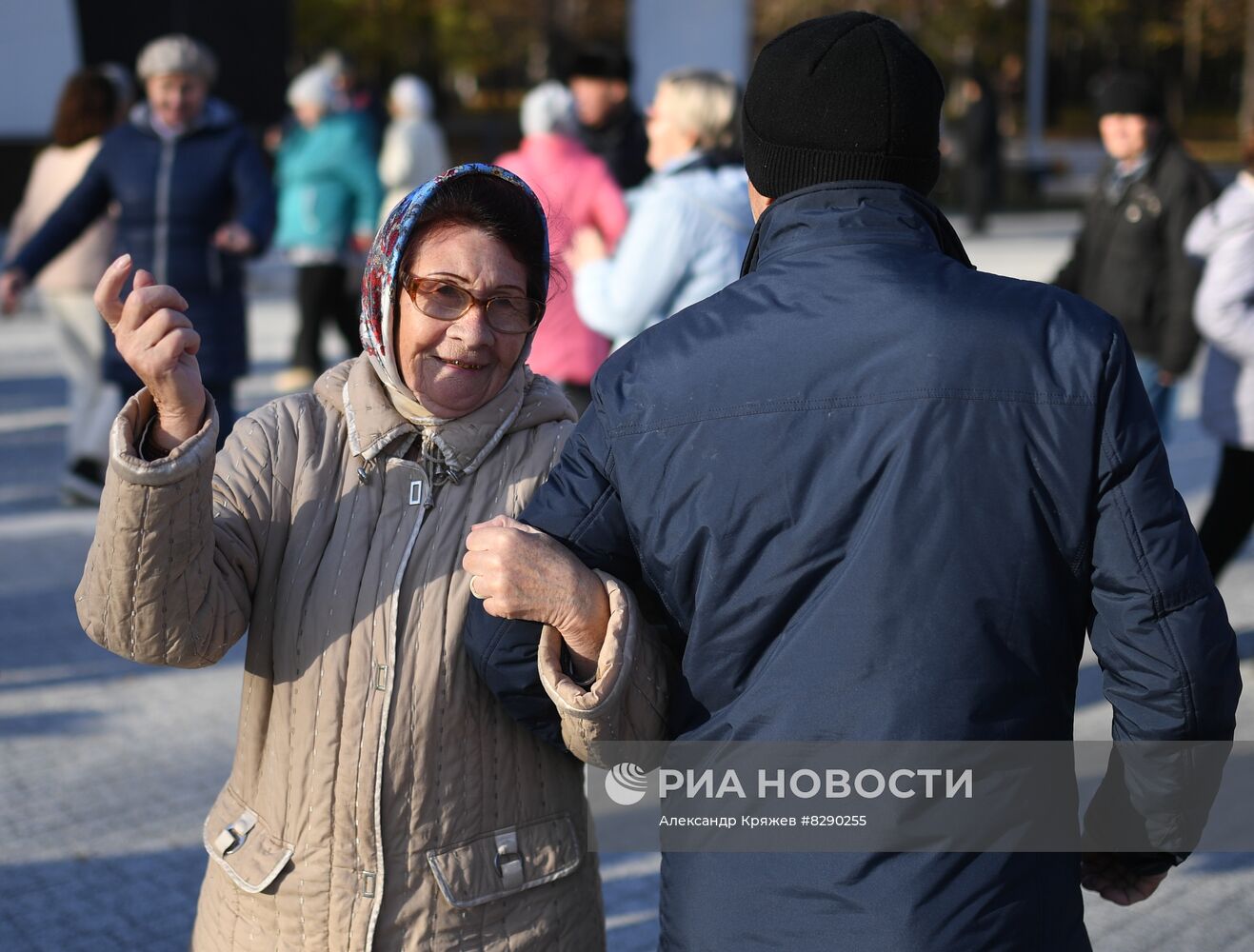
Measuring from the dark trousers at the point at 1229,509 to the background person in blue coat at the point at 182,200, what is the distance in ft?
13.5

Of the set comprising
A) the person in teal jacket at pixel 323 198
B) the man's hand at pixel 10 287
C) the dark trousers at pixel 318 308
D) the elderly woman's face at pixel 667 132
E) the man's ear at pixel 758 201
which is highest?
the man's ear at pixel 758 201

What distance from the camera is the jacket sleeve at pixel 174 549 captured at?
2002mm

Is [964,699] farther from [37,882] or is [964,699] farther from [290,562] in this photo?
[37,882]

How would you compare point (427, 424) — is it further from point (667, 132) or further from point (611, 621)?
point (667, 132)

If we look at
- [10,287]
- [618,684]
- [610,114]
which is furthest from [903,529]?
[610,114]

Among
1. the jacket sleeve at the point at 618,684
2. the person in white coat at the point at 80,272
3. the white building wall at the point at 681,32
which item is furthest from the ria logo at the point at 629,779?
the white building wall at the point at 681,32

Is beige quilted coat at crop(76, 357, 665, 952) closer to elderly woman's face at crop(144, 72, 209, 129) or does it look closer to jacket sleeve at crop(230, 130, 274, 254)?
jacket sleeve at crop(230, 130, 274, 254)

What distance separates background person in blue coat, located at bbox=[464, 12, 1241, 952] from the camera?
69.5 inches

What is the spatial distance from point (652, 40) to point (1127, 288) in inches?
564

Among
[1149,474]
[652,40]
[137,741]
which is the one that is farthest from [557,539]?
[652,40]

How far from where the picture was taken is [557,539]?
1966 millimetres

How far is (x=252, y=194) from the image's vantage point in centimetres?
701

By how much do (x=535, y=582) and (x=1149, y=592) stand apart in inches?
28.3

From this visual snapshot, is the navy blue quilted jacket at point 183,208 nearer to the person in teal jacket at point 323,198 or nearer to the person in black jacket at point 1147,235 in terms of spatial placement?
the person in teal jacket at point 323,198
